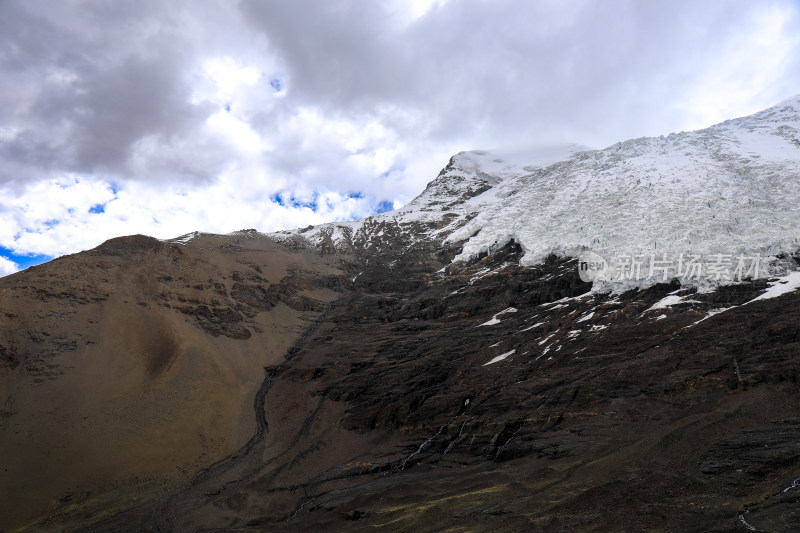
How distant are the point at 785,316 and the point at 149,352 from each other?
6607 cm

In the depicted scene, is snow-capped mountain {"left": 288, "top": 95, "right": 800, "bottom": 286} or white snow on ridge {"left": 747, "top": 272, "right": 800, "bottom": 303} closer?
white snow on ridge {"left": 747, "top": 272, "right": 800, "bottom": 303}

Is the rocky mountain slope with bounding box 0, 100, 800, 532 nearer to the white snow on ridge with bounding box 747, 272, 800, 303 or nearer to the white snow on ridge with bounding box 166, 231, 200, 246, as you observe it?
the white snow on ridge with bounding box 747, 272, 800, 303

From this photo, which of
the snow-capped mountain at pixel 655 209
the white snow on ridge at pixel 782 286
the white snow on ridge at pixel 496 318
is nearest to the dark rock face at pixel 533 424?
the white snow on ridge at pixel 496 318

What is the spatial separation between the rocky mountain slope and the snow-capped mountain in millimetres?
535

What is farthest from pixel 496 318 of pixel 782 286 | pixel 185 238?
pixel 185 238

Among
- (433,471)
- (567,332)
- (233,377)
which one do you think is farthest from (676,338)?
(233,377)

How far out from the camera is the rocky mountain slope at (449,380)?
27.8 m

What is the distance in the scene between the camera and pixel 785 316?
38031 millimetres

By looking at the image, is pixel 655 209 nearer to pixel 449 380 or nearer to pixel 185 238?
pixel 449 380

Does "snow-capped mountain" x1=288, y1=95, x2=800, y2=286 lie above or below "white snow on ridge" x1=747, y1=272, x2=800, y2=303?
above

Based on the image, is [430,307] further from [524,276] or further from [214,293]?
[214,293]

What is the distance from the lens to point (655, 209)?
221ft

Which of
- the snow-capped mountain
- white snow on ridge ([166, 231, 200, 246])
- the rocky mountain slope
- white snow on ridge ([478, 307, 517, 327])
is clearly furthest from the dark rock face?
white snow on ridge ([166, 231, 200, 246])

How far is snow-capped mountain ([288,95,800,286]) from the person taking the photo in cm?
5446
